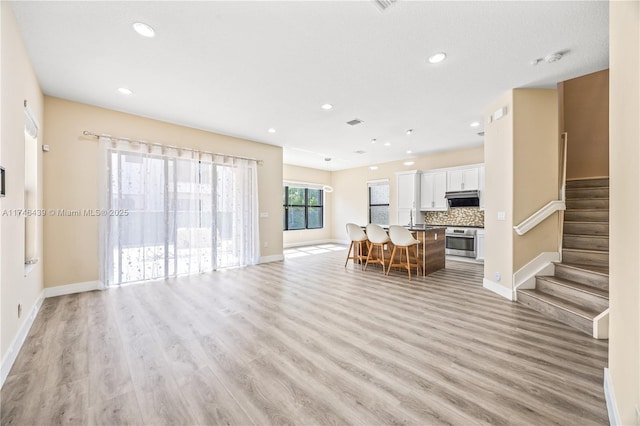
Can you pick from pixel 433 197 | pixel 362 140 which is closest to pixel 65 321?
pixel 362 140

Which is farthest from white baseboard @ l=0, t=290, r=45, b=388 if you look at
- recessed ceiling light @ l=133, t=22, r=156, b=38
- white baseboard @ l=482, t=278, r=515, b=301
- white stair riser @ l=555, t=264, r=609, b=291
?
white stair riser @ l=555, t=264, r=609, b=291

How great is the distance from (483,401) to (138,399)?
2.23 metres

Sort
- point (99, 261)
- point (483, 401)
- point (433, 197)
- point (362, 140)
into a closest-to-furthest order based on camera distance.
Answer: point (483, 401) → point (99, 261) → point (362, 140) → point (433, 197)

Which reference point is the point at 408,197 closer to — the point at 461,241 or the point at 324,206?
the point at 461,241

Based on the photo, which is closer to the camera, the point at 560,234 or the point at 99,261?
the point at 560,234

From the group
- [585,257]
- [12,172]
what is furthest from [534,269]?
[12,172]

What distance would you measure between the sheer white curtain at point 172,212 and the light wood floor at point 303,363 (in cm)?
99

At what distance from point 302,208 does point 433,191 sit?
4.61 metres

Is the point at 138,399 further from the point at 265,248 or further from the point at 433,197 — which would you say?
the point at 433,197

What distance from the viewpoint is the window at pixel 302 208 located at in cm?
937

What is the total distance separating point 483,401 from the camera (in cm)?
166

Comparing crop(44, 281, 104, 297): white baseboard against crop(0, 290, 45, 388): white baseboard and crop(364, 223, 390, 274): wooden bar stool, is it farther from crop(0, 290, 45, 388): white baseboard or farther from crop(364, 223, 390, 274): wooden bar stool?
crop(364, 223, 390, 274): wooden bar stool
